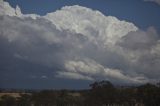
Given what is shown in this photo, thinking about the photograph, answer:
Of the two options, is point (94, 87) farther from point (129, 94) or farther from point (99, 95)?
point (129, 94)

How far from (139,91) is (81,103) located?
27261 mm

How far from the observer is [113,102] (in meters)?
195

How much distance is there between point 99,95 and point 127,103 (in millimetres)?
15720

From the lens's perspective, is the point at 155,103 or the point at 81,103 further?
the point at 81,103

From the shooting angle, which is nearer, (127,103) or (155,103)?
(155,103)

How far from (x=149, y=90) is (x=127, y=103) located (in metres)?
13.0

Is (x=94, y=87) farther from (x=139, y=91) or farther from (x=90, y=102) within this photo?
(x=139, y=91)

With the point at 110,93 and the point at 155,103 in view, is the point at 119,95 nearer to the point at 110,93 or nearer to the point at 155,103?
the point at 110,93

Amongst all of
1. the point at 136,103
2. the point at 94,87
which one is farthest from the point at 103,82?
the point at 136,103

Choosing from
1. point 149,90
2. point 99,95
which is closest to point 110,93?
point 99,95

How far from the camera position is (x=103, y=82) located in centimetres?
19700

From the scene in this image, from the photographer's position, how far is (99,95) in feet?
625

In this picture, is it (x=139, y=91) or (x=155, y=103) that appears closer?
(x=155, y=103)

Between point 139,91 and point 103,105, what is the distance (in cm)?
1869
